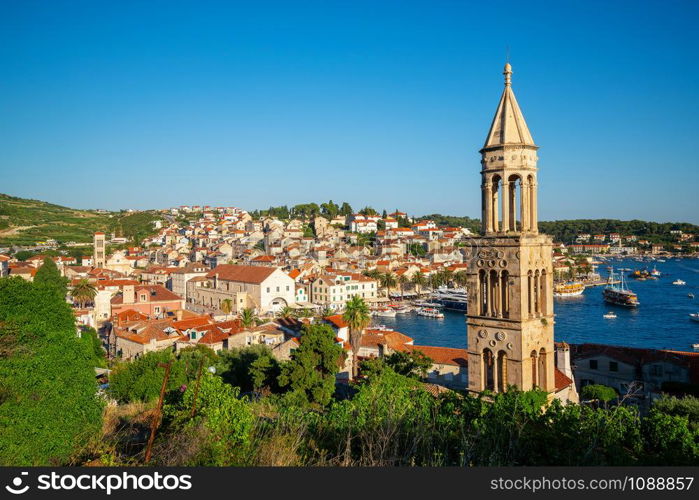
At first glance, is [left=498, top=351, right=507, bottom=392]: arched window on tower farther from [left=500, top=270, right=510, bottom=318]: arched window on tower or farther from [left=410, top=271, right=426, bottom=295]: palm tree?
[left=410, top=271, right=426, bottom=295]: palm tree

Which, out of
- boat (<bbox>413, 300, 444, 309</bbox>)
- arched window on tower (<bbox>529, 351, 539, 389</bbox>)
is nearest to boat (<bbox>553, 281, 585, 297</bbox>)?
boat (<bbox>413, 300, 444, 309</bbox>)

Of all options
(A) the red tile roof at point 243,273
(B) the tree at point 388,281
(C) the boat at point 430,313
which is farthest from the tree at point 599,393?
(B) the tree at point 388,281

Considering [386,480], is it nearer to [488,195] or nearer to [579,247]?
[488,195]

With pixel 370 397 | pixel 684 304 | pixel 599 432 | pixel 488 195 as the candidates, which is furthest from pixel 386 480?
pixel 684 304

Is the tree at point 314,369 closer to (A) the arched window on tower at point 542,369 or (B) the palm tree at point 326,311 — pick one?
(A) the arched window on tower at point 542,369

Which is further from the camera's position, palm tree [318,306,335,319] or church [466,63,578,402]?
palm tree [318,306,335,319]
